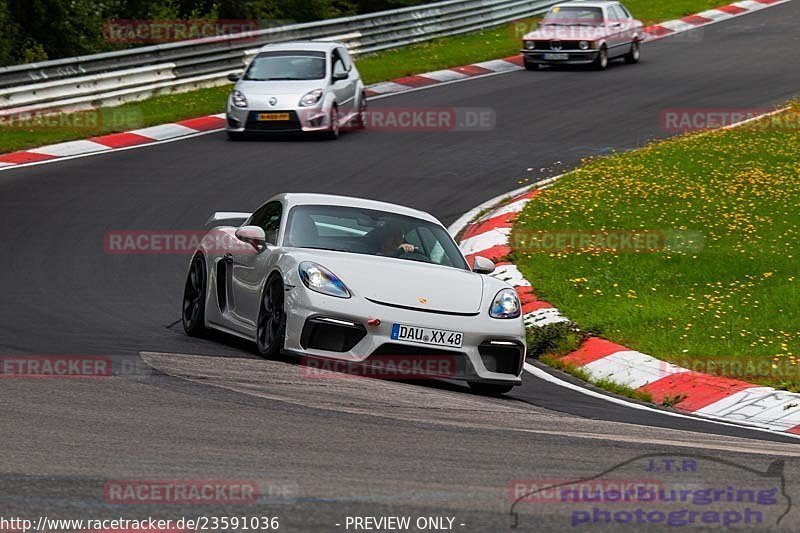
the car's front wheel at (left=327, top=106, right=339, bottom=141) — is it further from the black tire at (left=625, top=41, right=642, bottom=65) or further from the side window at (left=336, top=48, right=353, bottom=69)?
the black tire at (left=625, top=41, right=642, bottom=65)

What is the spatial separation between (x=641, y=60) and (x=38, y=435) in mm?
28240

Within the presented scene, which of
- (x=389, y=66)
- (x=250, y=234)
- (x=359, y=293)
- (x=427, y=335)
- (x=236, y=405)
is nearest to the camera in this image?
(x=236, y=405)

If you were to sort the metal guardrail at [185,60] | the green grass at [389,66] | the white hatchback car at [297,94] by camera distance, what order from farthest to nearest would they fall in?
1. the metal guardrail at [185,60]
2. the white hatchback car at [297,94]
3. the green grass at [389,66]

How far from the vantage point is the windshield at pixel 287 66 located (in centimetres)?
2414

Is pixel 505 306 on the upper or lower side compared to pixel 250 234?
lower

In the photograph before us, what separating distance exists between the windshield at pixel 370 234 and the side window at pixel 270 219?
15 cm

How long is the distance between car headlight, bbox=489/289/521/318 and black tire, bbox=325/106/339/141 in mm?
13481

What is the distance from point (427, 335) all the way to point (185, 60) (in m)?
19.6

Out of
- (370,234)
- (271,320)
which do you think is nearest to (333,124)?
(370,234)

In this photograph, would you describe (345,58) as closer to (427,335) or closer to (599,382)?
(599,382)

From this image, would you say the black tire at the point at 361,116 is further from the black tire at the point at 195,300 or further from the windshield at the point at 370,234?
the windshield at the point at 370,234

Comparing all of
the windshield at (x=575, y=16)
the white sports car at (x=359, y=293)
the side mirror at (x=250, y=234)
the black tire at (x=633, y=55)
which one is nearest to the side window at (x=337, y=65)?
the windshield at (x=575, y=16)

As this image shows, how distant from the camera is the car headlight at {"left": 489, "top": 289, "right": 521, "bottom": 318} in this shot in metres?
9.98

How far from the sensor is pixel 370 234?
1075 cm
